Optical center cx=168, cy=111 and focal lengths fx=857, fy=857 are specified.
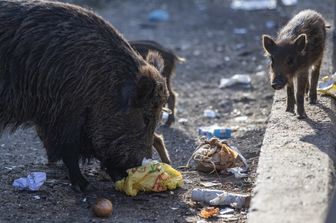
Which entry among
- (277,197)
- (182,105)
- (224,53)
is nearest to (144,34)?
(224,53)

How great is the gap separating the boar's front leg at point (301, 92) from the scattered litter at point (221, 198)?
1.35 meters

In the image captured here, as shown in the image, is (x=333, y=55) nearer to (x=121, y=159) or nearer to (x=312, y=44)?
(x=312, y=44)

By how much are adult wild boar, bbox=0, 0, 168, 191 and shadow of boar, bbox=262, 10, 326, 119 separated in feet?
4.60

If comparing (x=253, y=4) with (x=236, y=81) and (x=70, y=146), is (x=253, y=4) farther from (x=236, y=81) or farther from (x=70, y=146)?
(x=70, y=146)

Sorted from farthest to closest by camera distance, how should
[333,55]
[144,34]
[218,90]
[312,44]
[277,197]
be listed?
[144,34]
[218,90]
[333,55]
[312,44]
[277,197]

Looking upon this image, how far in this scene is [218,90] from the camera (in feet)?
38.8

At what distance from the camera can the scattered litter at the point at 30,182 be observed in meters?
7.35

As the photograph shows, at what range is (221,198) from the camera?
6.93 m

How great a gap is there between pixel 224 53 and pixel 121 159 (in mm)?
6793

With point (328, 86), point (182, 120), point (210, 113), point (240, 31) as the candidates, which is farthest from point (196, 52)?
point (328, 86)

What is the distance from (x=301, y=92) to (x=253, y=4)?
29.3ft

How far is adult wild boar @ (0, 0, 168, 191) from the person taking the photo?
718 centimetres

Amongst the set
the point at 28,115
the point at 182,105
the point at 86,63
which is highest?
the point at 86,63

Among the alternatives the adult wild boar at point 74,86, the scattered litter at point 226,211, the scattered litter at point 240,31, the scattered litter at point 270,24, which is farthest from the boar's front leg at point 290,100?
the scattered litter at point 240,31
